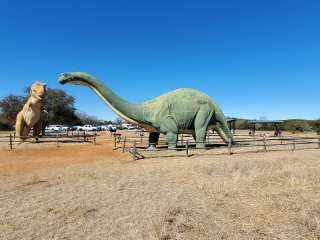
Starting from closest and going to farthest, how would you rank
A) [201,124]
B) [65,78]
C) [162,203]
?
1. [162,203]
2. [65,78]
3. [201,124]

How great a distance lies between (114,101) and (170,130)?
306 centimetres

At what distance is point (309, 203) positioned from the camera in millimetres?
6332

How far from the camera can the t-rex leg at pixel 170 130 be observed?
1502cm

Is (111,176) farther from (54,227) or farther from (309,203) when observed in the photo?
(309,203)

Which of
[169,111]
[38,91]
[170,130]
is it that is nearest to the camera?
[170,130]

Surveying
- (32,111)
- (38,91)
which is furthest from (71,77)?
(32,111)

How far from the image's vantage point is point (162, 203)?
636cm

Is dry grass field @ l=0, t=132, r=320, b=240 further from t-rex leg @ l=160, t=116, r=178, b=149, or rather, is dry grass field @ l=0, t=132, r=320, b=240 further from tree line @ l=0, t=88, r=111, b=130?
tree line @ l=0, t=88, r=111, b=130

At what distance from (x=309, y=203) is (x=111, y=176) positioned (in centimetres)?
535

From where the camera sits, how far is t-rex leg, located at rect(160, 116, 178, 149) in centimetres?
1502

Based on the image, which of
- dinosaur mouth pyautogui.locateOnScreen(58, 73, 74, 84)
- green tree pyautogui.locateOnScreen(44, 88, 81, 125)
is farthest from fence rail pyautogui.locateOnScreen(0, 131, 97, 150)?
green tree pyautogui.locateOnScreen(44, 88, 81, 125)

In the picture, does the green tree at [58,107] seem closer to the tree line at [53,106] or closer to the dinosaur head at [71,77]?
the tree line at [53,106]

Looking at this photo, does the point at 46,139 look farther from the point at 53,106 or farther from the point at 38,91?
the point at 53,106

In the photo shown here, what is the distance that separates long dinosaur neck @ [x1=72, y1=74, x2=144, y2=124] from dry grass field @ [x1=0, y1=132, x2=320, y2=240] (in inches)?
196
